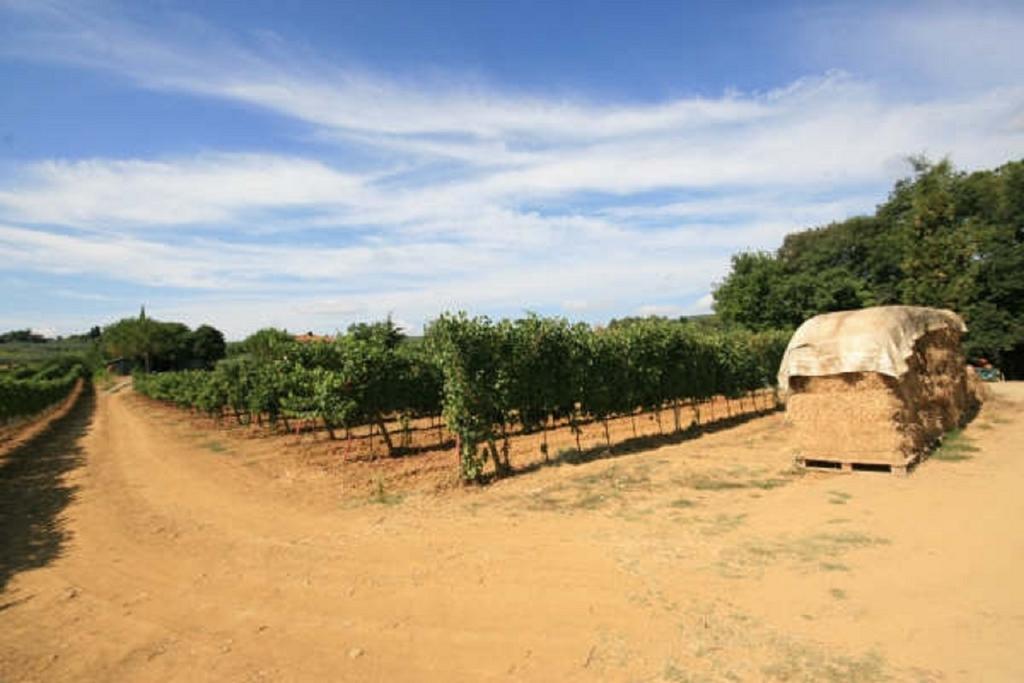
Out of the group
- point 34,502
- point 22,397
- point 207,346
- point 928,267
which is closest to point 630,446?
point 34,502

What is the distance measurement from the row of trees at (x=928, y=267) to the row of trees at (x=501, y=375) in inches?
600

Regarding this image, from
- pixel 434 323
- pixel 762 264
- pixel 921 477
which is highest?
pixel 762 264

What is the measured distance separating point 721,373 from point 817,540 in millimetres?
14782

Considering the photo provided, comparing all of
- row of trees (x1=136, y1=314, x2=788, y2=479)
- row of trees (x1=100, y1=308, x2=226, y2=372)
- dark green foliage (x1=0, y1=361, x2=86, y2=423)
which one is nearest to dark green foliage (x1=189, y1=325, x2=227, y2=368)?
row of trees (x1=100, y1=308, x2=226, y2=372)

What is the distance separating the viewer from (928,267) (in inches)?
1192

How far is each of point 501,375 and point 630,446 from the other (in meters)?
5.42

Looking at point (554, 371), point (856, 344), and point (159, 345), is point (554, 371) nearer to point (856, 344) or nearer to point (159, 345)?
point (856, 344)

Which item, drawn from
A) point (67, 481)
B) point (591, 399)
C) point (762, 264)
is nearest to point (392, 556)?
point (591, 399)

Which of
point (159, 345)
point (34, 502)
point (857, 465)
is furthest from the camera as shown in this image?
point (159, 345)

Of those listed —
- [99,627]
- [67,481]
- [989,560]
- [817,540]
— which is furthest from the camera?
[67,481]

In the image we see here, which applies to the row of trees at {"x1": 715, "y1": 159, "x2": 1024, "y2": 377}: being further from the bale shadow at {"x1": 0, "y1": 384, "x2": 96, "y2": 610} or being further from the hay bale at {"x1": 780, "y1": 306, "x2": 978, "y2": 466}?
the bale shadow at {"x1": 0, "y1": 384, "x2": 96, "y2": 610}

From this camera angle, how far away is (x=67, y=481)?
46.6 feet

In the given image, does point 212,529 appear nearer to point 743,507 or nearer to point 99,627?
point 99,627

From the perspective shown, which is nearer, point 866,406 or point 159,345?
point 866,406
